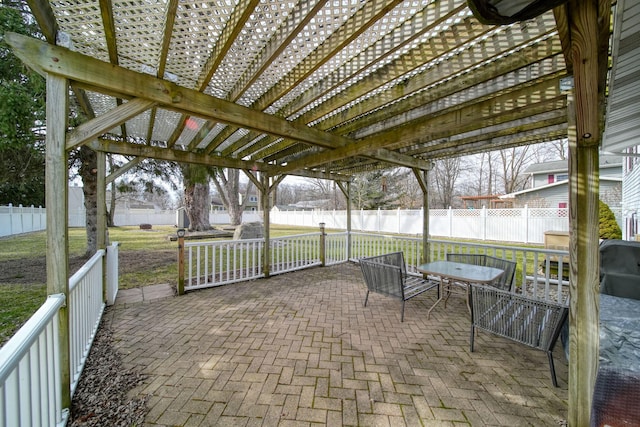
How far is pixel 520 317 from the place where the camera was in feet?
7.93

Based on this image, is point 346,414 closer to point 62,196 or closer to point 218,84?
point 62,196

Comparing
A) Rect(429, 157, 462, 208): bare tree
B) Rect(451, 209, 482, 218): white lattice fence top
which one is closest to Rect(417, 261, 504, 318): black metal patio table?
Rect(451, 209, 482, 218): white lattice fence top

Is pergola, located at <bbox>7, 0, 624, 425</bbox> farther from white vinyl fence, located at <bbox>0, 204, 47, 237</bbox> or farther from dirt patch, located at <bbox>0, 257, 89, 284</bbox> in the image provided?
white vinyl fence, located at <bbox>0, 204, 47, 237</bbox>

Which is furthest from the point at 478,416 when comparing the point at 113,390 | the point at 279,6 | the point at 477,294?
the point at 279,6

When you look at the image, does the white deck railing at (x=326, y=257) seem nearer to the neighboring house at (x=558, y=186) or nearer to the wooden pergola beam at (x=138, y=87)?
the wooden pergola beam at (x=138, y=87)

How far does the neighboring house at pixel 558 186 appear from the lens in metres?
11.4

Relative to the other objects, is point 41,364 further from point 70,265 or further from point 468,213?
point 468,213

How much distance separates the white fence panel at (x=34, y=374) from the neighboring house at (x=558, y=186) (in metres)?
13.4

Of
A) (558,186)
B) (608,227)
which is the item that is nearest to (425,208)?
(608,227)

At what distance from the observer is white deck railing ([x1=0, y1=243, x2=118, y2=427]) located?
1.06m

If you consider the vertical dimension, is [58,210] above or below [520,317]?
above

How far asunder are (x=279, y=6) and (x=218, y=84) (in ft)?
4.12

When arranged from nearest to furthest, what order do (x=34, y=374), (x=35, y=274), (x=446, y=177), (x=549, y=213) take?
(x=34, y=374)
(x=35, y=274)
(x=549, y=213)
(x=446, y=177)

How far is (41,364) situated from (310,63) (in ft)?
8.87
